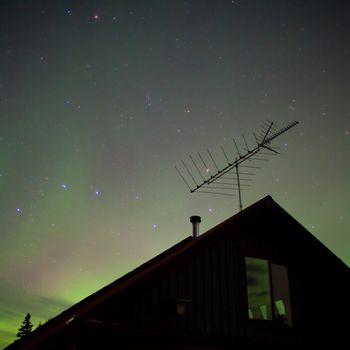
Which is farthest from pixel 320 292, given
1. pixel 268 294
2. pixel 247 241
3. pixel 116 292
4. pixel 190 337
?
pixel 116 292

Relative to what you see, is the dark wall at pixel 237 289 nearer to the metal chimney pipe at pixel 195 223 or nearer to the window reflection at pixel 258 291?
the window reflection at pixel 258 291

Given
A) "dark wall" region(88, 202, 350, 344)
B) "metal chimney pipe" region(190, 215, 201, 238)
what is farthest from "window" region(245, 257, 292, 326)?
"metal chimney pipe" region(190, 215, 201, 238)

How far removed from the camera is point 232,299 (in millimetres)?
8242

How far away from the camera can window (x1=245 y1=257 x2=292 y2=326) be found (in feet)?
28.4

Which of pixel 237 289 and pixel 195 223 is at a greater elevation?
pixel 195 223

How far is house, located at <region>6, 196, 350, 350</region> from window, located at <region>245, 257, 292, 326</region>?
0.09ft

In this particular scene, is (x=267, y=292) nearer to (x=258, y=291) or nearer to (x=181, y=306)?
(x=258, y=291)

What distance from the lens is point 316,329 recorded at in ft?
29.7

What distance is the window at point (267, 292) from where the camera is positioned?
8664mm

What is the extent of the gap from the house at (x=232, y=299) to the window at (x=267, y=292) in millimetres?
26

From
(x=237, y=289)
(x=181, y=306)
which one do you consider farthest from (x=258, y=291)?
(x=181, y=306)

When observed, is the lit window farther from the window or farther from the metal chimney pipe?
the metal chimney pipe

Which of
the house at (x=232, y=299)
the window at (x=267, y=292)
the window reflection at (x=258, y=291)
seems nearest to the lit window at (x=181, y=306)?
the house at (x=232, y=299)

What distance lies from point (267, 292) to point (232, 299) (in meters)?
1.11
